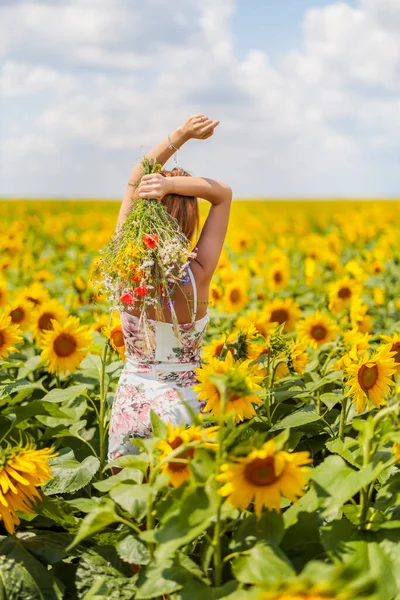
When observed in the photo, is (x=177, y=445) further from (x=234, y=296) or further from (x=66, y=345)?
(x=234, y=296)

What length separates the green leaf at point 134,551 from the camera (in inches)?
87.2

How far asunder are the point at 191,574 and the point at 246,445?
415 millimetres

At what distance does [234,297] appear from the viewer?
5.72 m

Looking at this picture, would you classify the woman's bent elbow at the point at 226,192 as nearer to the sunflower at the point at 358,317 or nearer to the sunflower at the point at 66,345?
the sunflower at the point at 66,345

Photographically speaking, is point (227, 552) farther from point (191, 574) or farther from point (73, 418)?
point (73, 418)

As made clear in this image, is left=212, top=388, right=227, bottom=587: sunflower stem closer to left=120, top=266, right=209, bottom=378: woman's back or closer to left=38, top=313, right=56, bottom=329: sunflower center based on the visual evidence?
left=120, top=266, right=209, bottom=378: woman's back

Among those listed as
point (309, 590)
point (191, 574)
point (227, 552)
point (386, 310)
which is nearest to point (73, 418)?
point (227, 552)

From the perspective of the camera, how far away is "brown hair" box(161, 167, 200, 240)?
3016mm

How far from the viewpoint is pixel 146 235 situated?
2777 millimetres

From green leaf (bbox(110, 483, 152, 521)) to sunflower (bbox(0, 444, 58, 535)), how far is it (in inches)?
10.3

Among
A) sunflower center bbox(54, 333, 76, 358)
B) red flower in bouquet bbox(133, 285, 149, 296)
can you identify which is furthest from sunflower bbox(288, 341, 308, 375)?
sunflower center bbox(54, 333, 76, 358)

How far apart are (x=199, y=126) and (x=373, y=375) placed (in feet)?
3.99

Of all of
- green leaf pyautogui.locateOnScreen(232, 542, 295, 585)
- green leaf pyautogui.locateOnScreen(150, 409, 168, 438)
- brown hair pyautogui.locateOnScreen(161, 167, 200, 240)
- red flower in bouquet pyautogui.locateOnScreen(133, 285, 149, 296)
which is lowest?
green leaf pyautogui.locateOnScreen(232, 542, 295, 585)

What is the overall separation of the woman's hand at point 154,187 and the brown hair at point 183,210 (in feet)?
0.31
